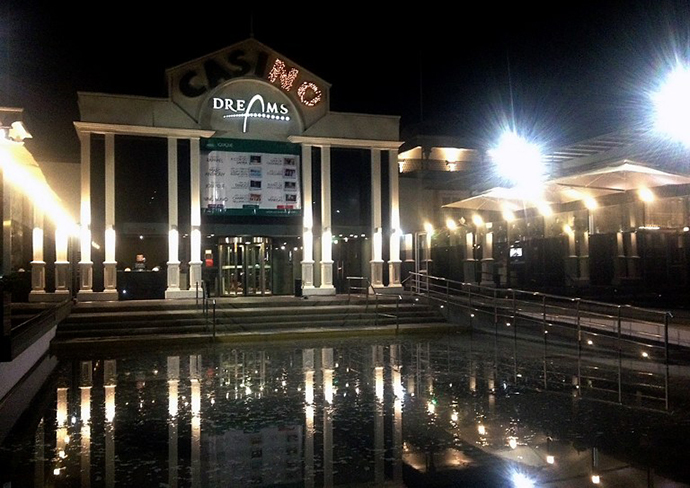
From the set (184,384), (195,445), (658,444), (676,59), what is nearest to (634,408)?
(658,444)

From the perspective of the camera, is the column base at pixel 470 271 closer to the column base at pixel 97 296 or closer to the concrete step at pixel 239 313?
the concrete step at pixel 239 313

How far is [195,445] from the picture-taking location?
256 inches

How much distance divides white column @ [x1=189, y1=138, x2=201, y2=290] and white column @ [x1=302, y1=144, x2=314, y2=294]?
374 centimetres

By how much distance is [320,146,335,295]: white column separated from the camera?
73.6ft

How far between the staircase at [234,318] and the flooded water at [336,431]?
4.55 metres

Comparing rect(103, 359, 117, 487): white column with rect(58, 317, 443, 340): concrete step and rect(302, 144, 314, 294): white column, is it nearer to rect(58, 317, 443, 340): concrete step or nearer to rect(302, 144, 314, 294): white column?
rect(58, 317, 443, 340): concrete step

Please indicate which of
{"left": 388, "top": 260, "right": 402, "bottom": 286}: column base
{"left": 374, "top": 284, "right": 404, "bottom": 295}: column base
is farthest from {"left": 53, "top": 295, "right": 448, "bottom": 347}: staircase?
{"left": 388, "top": 260, "right": 402, "bottom": 286}: column base

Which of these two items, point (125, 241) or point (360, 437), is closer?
point (360, 437)

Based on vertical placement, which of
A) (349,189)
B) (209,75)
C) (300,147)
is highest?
(209,75)

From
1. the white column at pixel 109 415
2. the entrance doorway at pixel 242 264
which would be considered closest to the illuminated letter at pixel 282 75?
the entrance doorway at pixel 242 264

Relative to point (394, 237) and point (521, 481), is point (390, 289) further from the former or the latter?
point (521, 481)

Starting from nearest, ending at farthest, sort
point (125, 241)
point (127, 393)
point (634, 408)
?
point (634, 408) < point (127, 393) < point (125, 241)

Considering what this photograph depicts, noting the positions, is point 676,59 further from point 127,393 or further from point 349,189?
point 127,393

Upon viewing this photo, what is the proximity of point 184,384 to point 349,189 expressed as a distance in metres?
14.7
